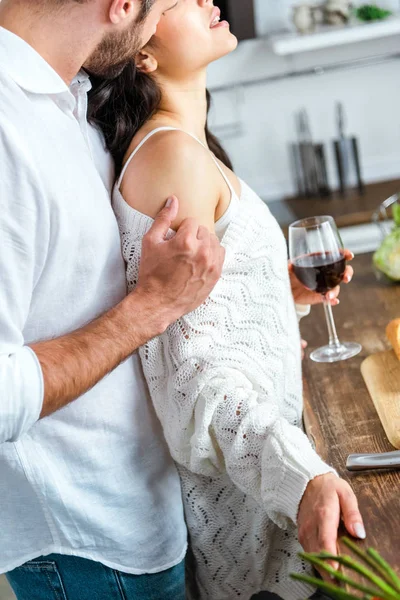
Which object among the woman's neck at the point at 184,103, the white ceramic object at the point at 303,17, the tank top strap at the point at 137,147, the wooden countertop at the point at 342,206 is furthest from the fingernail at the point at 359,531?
the white ceramic object at the point at 303,17

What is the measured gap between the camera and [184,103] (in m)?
1.42

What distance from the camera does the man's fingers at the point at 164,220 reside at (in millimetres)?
1178

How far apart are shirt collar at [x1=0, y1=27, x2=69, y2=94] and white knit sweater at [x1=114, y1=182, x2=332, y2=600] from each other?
0.75 ft

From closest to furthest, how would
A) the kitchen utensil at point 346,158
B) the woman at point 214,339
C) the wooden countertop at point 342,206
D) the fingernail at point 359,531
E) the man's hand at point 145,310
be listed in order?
the fingernail at point 359,531 < the man's hand at point 145,310 < the woman at point 214,339 < the wooden countertop at point 342,206 < the kitchen utensil at point 346,158

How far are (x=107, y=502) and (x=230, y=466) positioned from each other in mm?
218

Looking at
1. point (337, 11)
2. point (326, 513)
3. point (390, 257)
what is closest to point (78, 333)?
point (326, 513)

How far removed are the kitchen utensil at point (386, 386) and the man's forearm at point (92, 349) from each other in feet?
1.20

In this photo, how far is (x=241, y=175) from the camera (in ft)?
12.8

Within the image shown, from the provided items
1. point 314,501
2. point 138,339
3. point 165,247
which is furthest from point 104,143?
point 314,501

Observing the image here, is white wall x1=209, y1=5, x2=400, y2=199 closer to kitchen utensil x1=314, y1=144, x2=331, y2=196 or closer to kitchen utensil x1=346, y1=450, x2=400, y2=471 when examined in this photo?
kitchen utensil x1=314, y1=144, x2=331, y2=196

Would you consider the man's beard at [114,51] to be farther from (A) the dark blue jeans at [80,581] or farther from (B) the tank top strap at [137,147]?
(A) the dark blue jeans at [80,581]

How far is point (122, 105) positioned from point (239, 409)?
0.57 m

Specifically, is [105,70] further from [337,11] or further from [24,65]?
[337,11]

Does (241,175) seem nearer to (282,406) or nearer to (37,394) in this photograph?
(282,406)
